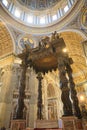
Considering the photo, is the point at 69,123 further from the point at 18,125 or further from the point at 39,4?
the point at 39,4

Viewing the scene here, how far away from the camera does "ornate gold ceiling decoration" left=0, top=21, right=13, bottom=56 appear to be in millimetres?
13176

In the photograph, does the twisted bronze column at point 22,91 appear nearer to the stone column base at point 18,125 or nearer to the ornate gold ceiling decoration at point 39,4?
the stone column base at point 18,125

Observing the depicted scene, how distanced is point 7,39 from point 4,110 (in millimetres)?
7435

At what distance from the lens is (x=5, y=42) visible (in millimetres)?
13461

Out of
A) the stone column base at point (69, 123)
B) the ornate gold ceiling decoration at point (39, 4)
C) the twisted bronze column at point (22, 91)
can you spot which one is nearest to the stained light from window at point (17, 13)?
the ornate gold ceiling decoration at point (39, 4)

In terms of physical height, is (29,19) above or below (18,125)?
above

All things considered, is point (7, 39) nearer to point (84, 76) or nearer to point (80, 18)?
point (80, 18)

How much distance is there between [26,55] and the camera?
7.16 meters

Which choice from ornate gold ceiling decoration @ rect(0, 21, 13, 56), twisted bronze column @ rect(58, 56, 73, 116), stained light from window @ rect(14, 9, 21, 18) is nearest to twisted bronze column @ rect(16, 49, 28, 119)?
twisted bronze column @ rect(58, 56, 73, 116)

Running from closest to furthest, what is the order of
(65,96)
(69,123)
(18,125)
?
(69,123) < (65,96) < (18,125)

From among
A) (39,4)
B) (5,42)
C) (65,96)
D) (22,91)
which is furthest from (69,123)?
(39,4)

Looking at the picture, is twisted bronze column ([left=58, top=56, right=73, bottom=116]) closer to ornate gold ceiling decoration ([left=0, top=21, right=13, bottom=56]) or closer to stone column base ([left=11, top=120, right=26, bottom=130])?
stone column base ([left=11, top=120, right=26, bottom=130])

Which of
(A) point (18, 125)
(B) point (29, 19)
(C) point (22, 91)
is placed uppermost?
(B) point (29, 19)

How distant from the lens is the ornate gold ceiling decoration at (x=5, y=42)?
43.2 feet
